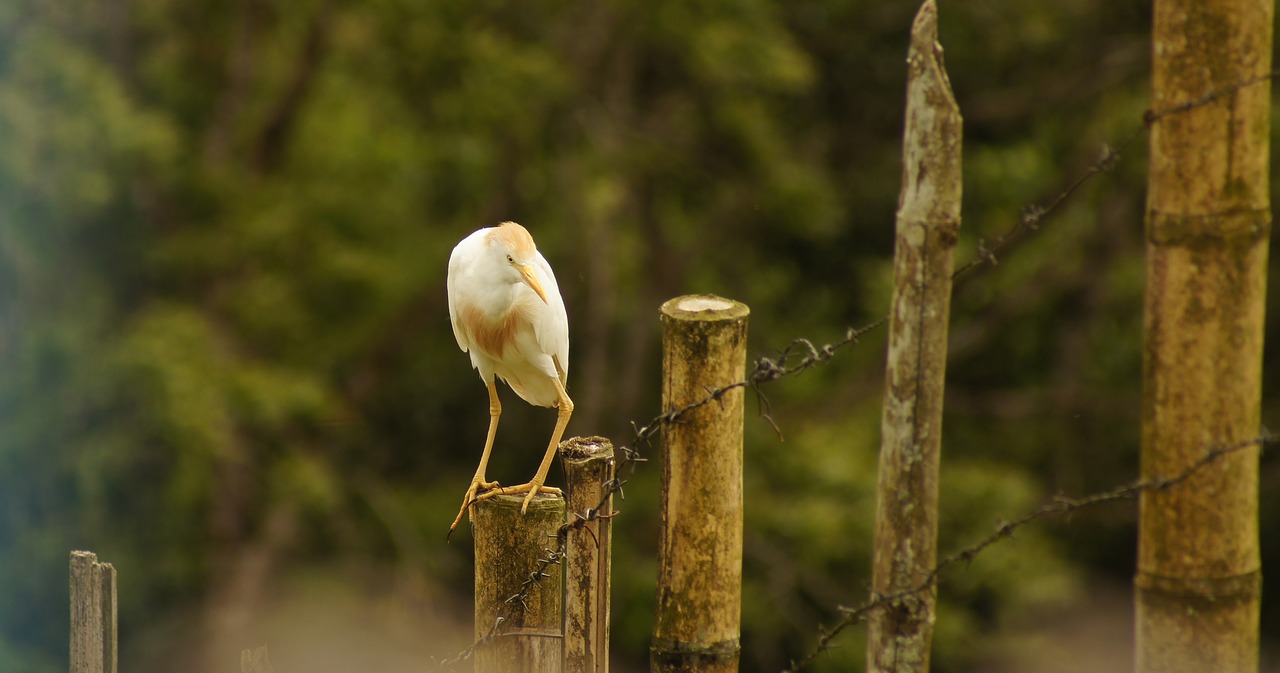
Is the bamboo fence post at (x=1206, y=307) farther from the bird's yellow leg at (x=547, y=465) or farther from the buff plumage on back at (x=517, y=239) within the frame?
the buff plumage on back at (x=517, y=239)

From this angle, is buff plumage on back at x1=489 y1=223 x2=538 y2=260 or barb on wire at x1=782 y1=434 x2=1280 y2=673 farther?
buff plumage on back at x1=489 y1=223 x2=538 y2=260

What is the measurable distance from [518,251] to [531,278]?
0.07 m

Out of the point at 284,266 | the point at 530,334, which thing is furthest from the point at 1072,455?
the point at 530,334

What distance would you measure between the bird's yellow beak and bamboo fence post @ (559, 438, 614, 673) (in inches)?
34.8

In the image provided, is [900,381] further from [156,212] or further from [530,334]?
[156,212]

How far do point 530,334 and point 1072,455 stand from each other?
631 centimetres

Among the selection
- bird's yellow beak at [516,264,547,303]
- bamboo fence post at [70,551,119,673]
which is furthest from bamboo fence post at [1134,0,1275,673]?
bamboo fence post at [70,551,119,673]

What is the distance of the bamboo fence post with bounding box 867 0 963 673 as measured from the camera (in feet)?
7.07

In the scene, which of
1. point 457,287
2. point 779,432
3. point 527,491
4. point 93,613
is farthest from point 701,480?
point 457,287

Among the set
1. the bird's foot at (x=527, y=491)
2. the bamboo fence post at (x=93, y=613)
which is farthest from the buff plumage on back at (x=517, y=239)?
the bamboo fence post at (x=93, y=613)

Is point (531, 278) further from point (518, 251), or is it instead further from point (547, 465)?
point (547, 465)

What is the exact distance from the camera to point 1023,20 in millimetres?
9016

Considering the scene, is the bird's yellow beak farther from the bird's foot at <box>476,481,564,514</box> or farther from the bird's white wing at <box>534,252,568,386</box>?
the bird's foot at <box>476,481,564,514</box>

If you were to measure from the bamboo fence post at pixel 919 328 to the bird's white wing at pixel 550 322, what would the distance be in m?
1.33
